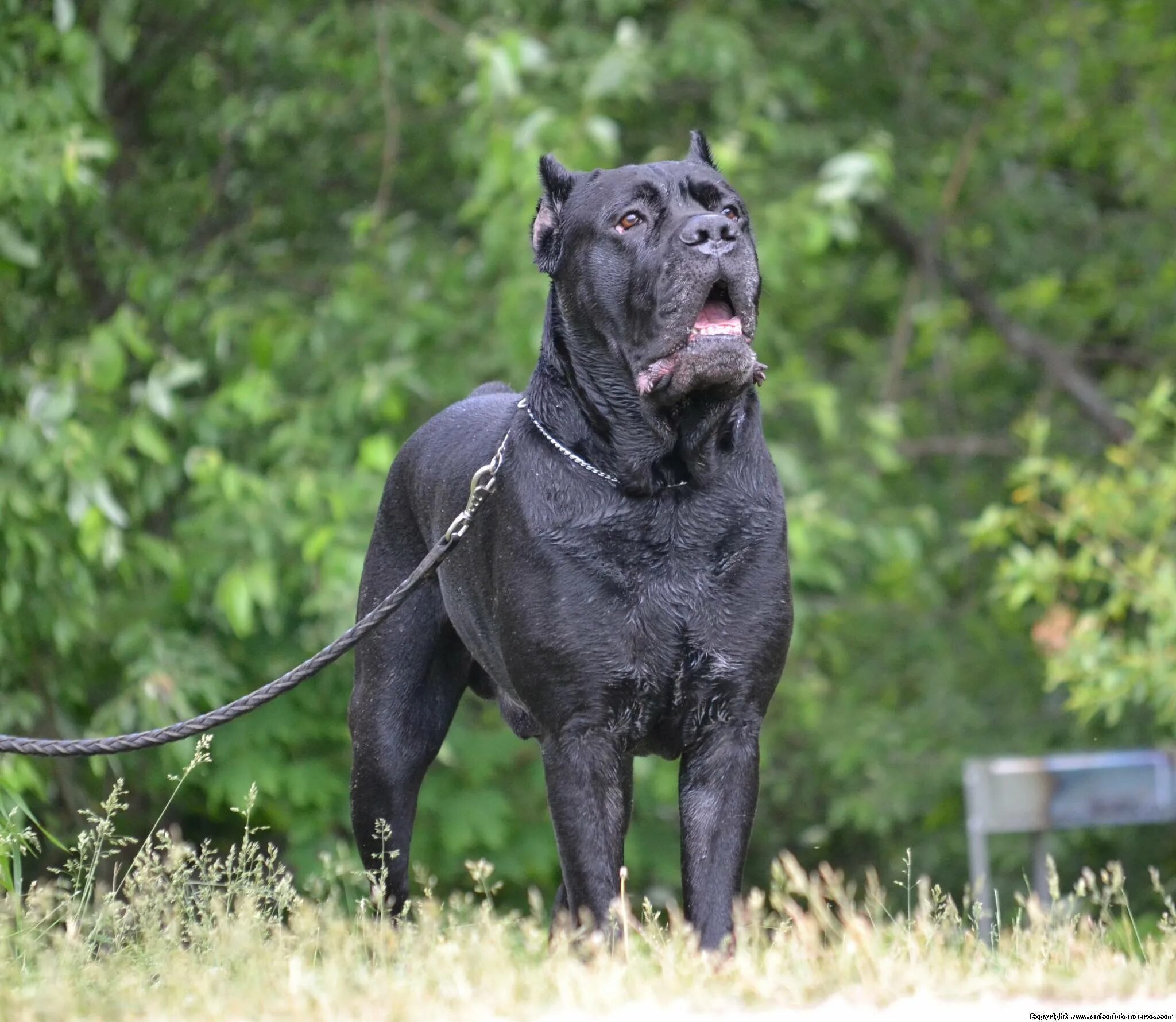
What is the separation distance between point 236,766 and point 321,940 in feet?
15.2

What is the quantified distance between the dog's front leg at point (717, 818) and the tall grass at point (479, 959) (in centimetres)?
9

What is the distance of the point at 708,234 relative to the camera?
147 inches

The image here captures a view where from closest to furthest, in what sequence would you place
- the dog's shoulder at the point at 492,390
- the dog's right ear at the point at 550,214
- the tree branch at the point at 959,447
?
the dog's right ear at the point at 550,214, the dog's shoulder at the point at 492,390, the tree branch at the point at 959,447

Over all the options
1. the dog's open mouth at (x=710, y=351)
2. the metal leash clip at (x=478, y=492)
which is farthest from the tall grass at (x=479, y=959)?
the dog's open mouth at (x=710, y=351)

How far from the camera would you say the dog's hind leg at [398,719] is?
15.6 feet

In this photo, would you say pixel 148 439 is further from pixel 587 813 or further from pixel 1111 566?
pixel 1111 566

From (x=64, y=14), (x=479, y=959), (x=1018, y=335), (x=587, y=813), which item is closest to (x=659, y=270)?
(x=587, y=813)

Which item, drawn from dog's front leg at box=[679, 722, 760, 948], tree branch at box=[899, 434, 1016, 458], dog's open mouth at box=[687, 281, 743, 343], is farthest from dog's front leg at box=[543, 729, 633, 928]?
tree branch at box=[899, 434, 1016, 458]

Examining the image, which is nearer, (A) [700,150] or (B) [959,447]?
(A) [700,150]

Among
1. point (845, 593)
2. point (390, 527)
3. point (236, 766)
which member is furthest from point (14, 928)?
point (845, 593)

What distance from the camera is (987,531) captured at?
891cm

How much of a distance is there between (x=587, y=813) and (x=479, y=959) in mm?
521

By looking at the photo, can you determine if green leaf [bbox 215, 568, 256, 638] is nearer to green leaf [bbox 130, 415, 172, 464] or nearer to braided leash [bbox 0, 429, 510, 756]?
green leaf [bbox 130, 415, 172, 464]

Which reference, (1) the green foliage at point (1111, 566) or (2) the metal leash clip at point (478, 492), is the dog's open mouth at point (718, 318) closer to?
(2) the metal leash clip at point (478, 492)
